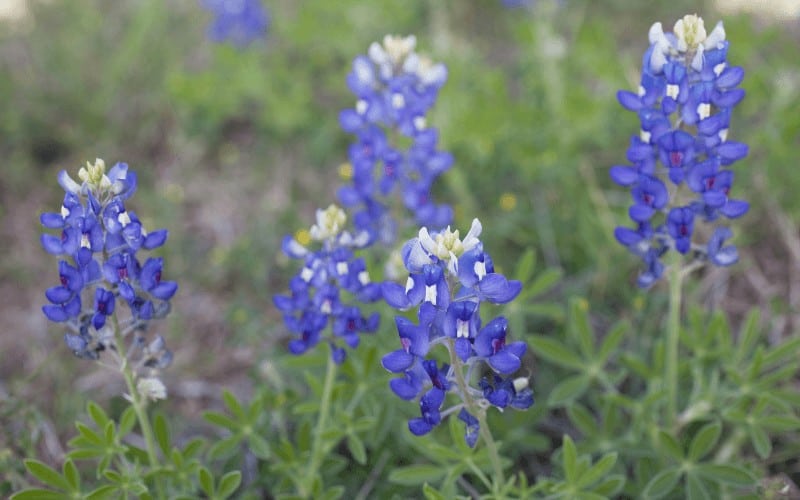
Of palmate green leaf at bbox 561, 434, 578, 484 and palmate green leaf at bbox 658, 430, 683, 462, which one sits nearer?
Answer: palmate green leaf at bbox 561, 434, 578, 484

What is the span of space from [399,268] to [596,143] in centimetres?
190

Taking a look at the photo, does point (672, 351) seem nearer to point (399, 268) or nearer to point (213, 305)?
point (399, 268)

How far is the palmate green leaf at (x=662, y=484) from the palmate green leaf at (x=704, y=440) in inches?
3.4

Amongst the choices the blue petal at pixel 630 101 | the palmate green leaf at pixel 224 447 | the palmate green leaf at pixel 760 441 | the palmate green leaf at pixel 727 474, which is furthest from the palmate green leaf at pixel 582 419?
the palmate green leaf at pixel 224 447

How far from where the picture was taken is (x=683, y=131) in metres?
2.45

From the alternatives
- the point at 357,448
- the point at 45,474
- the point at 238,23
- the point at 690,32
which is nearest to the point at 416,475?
the point at 357,448

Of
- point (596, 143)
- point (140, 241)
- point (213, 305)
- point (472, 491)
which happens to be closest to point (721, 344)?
point (472, 491)

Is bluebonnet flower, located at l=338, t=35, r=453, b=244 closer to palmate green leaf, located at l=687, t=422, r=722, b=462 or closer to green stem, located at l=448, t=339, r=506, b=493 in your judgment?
green stem, located at l=448, t=339, r=506, b=493

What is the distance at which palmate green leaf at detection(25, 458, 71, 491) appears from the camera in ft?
8.27

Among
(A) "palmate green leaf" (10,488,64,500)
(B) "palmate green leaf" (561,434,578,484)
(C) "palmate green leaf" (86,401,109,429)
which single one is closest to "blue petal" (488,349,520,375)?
(B) "palmate green leaf" (561,434,578,484)

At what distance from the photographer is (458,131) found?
14.3 ft

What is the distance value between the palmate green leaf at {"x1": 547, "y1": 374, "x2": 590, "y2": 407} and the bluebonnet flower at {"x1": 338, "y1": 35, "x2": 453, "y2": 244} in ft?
2.77

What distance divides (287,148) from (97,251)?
2963 mm

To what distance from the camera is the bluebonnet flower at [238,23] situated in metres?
5.64
